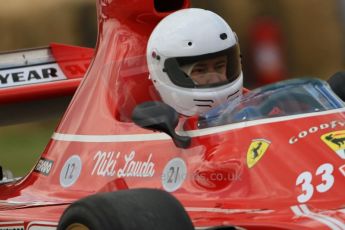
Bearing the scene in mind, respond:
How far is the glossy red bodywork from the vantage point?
5281 millimetres

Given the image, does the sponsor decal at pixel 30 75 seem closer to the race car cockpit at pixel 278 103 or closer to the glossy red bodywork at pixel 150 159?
the glossy red bodywork at pixel 150 159

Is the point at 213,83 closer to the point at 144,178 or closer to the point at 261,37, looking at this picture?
the point at 144,178

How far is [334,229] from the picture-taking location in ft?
16.0

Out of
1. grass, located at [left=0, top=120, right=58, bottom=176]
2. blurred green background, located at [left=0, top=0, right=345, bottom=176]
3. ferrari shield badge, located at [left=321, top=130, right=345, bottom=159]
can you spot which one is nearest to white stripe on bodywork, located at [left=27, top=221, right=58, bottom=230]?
ferrari shield badge, located at [left=321, top=130, right=345, bottom=159]

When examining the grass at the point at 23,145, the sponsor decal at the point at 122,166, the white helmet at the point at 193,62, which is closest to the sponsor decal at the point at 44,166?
the sponsor decal at the point at 122,166

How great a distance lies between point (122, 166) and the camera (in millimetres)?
5902

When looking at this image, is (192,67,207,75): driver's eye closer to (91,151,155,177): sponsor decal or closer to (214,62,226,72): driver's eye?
(214,62,226,72): driver's eye

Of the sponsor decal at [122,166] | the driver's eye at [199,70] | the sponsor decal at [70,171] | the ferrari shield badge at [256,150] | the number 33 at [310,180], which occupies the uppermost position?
the driver's eye at [199,70]

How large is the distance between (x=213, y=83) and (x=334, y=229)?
4.44ft

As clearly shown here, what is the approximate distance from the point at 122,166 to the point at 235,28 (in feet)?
25.4

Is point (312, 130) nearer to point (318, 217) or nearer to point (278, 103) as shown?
point (278, 103)

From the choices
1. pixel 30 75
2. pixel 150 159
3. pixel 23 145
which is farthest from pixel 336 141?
pixel 23 145

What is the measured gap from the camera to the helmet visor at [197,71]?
Result: 6027 millimetres

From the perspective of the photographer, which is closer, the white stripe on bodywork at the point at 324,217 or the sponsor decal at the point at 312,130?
the white stripe on bodywork at the point at 324,217
